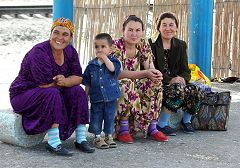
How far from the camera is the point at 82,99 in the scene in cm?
509

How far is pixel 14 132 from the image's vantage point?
511 centimetres

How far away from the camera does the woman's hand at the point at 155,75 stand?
5430 mm

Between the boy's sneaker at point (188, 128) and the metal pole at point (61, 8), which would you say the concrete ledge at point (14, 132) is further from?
the metal pole at point (61, 8)

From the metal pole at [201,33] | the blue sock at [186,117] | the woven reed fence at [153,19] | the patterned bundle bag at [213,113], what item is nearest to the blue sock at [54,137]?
the blue sock at [186,117]

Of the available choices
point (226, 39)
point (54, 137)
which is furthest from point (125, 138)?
point (226, 39)

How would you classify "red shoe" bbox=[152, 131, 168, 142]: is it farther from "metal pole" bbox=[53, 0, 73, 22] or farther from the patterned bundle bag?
"metal pole" bbox=[53, 0, 73, 22]

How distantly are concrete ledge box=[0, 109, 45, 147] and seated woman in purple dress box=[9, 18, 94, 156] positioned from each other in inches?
2.6

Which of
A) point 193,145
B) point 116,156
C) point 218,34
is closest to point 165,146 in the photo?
point 193,145

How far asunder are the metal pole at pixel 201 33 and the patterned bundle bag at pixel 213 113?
1.81 meters

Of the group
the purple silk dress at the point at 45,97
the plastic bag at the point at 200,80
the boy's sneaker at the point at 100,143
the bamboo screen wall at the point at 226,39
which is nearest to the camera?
the purple silk dress at the point at 45,97

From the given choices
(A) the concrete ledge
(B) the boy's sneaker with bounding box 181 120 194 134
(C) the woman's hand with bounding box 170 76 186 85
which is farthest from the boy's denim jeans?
(B) the boy's sneaker with bounding box 181 120 194 134

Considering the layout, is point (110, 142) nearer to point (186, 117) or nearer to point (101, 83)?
point (101, 83)

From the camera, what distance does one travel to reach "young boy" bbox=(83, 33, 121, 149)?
5.23m

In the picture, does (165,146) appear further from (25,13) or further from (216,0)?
(25,13)
